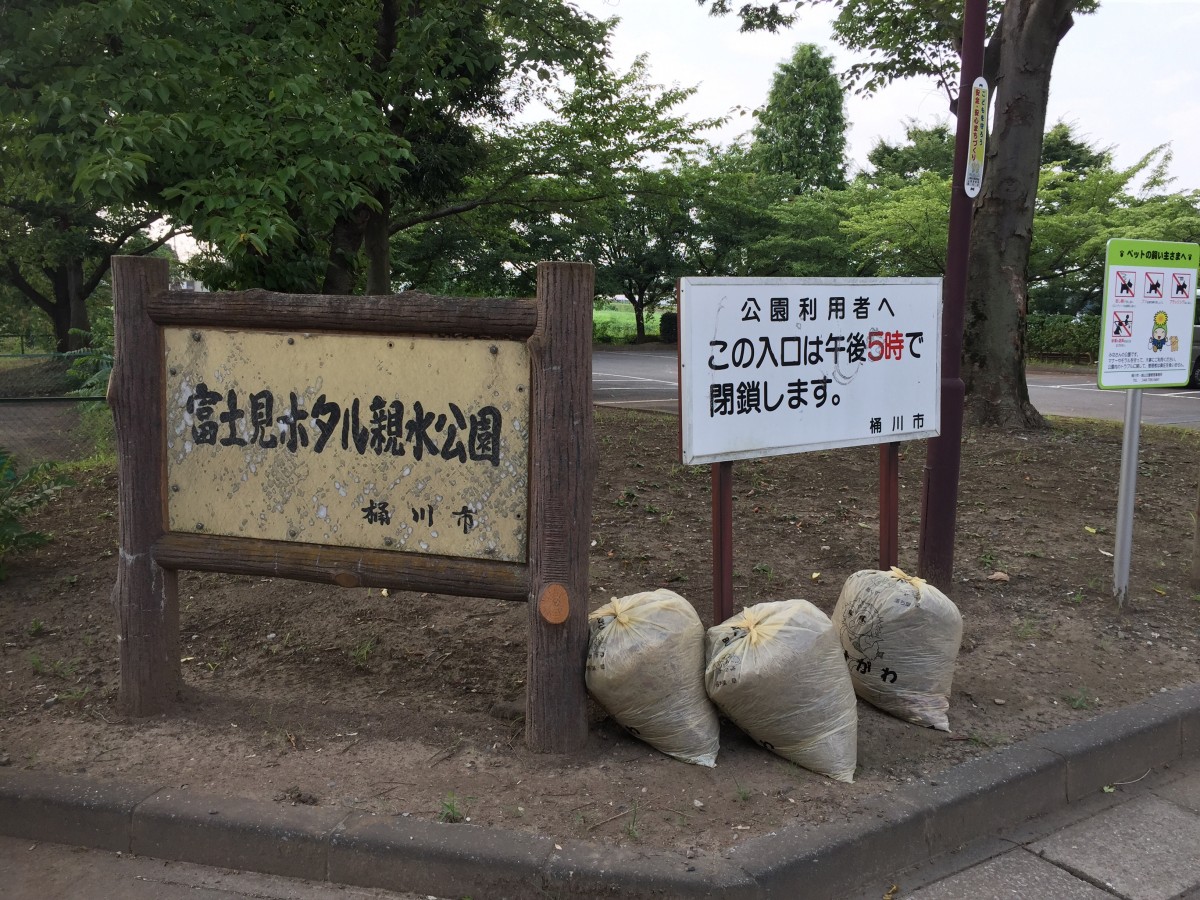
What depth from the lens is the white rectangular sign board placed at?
10.8 feet

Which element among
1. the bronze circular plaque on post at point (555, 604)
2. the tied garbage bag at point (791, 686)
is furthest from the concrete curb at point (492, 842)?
the bronze circular plaque on post at point (555, 604)

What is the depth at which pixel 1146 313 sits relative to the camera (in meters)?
4.50

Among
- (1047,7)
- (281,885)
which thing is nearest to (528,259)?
(1047,7)

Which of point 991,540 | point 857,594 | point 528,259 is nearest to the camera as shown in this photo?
point 857,594

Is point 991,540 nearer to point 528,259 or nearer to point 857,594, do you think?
point 857,594

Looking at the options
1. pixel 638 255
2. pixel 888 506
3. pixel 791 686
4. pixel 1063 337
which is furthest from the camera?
pixel 638 255

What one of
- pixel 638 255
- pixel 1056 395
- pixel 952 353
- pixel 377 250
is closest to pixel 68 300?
pixel 638 255

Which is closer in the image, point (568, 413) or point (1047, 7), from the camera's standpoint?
point (568, 413)

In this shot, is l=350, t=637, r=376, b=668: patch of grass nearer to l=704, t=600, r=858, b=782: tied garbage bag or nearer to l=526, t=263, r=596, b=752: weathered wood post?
l=526, t=263, r=596, b=752: weathered wood post

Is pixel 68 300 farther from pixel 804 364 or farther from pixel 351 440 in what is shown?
pixel 804 364

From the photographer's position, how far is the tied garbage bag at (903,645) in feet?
10.9

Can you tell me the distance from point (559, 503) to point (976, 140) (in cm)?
272

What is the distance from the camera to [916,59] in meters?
13.5

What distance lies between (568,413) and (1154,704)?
255 cm
